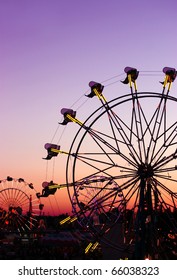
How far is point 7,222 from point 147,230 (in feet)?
100

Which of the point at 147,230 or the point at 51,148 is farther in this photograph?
the point at 51,148

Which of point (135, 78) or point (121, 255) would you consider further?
point (121, 255)

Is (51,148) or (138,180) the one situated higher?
(51,148)

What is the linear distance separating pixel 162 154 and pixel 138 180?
1205 millimetres

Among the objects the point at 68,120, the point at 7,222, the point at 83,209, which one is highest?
the point at 7,222

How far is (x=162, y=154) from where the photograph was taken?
16.6 m
